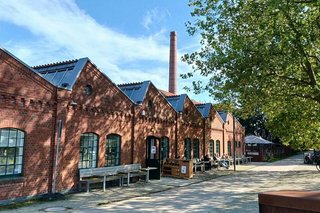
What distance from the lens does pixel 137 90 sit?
792 inches

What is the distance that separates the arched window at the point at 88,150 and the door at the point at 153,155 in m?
4.23

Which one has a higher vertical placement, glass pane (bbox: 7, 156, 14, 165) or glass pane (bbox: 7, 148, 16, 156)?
glass pane (bbox: 7, 148, 16, 156)

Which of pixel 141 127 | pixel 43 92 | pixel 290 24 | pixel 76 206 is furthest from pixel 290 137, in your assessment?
pixel 43 92

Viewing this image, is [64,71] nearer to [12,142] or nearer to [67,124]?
[67,124]

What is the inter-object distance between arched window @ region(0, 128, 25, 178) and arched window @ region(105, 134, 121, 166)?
17.0 ft

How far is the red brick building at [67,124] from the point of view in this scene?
37.8 ft

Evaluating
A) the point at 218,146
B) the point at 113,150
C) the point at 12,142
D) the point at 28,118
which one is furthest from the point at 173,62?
the point at 12,142

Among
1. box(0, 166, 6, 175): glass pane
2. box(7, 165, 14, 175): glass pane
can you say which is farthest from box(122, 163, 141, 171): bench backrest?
box(0, 166, 6, 175): glass pane

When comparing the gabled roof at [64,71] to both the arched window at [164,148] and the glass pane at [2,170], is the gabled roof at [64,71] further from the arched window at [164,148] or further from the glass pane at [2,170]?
the arched window at [164,148]

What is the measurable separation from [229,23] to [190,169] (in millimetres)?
9323

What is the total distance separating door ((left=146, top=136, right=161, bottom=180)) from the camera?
61.1 feet

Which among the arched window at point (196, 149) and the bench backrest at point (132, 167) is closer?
the bench backrest at point (132, 167)

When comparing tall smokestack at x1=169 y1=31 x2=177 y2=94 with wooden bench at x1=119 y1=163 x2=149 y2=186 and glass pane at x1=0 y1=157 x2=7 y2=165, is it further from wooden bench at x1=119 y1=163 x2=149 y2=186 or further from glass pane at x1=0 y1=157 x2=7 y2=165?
glass pane at x1=0 y1=157 x2=7 y2=165

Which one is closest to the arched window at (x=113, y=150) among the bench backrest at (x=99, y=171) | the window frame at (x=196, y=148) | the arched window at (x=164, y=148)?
the bench backrest at (x=99, y=171)
